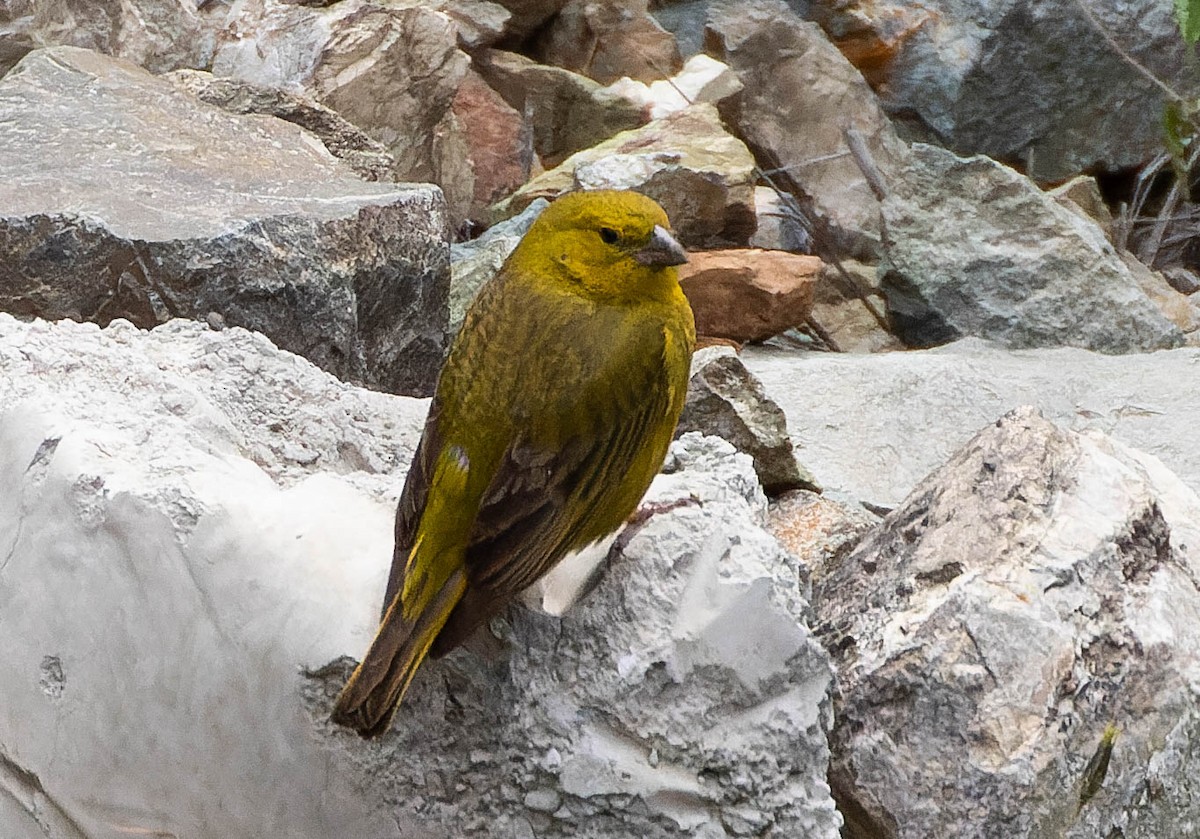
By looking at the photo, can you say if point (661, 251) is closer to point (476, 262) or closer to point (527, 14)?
point (476, 262)

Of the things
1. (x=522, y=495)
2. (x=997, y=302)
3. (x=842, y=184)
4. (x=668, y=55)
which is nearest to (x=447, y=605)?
(x=522, y=495)

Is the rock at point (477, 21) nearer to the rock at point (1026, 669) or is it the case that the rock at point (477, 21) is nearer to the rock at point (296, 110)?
the rock at point (296, 110)

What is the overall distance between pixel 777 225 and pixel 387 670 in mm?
4236

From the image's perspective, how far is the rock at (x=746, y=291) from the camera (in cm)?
484

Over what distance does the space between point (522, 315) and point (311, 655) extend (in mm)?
573

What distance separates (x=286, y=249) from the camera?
3.32m

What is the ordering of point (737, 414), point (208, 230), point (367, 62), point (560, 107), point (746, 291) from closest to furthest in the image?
1. point (208, 230)
2. point (737, 414)
3. point (746, 291)
4. point (367, 62)
5. point (560, 107)

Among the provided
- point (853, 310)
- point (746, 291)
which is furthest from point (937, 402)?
point (853, 310)

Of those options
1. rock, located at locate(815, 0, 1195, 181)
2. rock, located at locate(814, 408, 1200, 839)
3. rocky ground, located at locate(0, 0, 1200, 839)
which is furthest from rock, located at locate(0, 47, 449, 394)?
rock, located at locate(815, 0, 1195, 181)

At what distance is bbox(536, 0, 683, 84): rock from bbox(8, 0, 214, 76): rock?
6.00 feet

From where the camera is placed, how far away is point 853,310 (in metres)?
5.57

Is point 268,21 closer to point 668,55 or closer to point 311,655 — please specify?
point 668,55

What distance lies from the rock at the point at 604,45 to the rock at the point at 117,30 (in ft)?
6.00

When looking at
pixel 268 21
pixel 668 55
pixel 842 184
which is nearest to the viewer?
pixel 268 21
